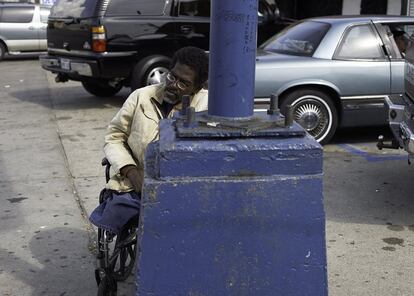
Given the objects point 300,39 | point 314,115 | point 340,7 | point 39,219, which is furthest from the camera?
point 340,7

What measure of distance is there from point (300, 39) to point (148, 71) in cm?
290

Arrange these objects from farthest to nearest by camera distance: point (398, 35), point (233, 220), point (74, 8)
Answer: point (74, 8) → point (398, 35) → point (233, 220)

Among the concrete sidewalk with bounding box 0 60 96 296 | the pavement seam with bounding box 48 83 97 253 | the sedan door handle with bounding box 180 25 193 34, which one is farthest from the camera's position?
the sedan door handle with bounding box 180 25 193 34

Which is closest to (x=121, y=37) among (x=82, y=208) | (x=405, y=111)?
(x=82, y=208)

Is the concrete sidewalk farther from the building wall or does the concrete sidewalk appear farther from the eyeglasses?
the building wall

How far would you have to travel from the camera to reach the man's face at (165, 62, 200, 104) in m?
2.78

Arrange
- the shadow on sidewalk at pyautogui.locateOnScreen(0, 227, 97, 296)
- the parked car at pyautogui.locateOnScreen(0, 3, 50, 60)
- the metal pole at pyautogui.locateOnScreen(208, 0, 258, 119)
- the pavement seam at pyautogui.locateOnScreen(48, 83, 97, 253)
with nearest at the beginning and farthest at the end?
1. the metal pole at pyautogui.locateOnScreen(208, 0, 258, 119)
2. the shadow on sidewalk at pyautogui.locateOnScreen(0, 227, 97, 296)
3. the pavement seam at pyautogui.locateOnScreen(48, 83, 97, 253)
4. the parked car at pyautogui.locateOnScreen(0, 3, 50, 60)

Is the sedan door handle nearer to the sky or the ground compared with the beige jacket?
nearer to the sky

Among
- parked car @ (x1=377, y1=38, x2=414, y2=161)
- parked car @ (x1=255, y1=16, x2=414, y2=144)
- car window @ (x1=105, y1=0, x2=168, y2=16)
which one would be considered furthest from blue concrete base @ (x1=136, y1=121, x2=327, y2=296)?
car window @ (x1=105, y1=0, x2=168, y2=16)

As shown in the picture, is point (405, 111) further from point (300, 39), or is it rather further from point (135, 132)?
point (135, 132)

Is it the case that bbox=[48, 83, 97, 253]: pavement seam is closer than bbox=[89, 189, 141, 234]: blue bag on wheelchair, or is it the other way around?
bbox=[89, 189, 141, 234]: blue bag on wheelchair

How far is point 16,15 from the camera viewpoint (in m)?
16.7

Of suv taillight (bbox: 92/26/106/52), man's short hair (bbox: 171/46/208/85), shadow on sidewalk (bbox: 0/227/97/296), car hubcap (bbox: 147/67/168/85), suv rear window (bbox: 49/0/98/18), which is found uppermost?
suv rear window (bbox: 49/0/98/18)

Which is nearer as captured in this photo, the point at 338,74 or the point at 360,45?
the point at 338,74
